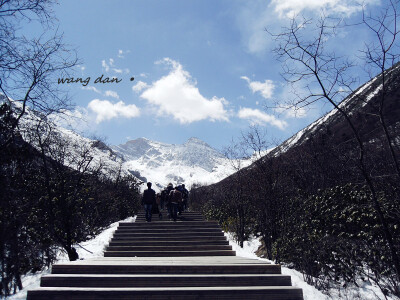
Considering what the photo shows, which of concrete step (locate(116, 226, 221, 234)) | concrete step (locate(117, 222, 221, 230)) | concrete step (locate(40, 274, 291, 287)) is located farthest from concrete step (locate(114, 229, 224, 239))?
concrete step (locate(40, 274, 291, 287))

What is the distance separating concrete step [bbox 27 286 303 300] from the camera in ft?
14.6

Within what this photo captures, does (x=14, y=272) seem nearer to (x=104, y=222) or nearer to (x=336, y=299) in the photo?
(x=336, y=299)

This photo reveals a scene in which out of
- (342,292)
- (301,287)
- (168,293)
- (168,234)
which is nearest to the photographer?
(168,293)

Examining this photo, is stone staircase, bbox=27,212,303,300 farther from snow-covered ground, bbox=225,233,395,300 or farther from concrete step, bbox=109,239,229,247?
concrete step, bbox=109,239,229,247

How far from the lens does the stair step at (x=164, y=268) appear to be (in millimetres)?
5531

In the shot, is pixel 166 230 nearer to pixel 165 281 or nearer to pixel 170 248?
pixel 170 248

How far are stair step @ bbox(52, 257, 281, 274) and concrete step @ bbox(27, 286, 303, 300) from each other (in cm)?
90

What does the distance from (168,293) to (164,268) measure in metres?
1.06

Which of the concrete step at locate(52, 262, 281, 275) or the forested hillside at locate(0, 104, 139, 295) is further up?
the forested hillside at locate(0, 104, 139, 295)

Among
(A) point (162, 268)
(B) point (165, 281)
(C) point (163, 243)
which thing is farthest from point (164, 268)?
(C) point (163, 243)

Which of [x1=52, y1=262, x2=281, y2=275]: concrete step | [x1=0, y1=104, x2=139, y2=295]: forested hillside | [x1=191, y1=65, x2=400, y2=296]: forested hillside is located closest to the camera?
[x1=0, y1=104, x2=139, y2=295]: forested hillside

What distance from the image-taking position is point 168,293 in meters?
4.54

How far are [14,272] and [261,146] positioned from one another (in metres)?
11.2

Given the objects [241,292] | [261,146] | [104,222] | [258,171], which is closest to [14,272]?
[241,292]
